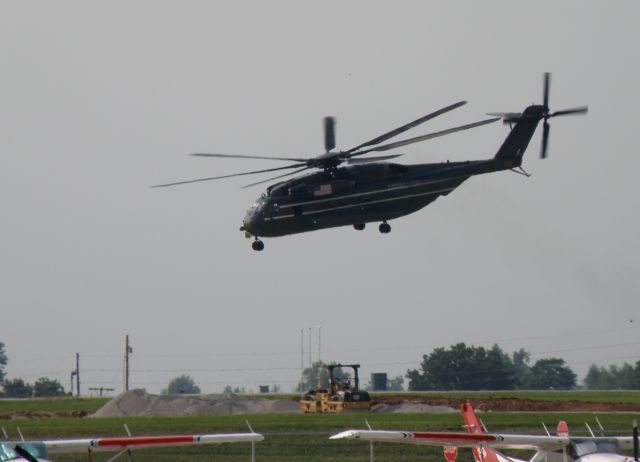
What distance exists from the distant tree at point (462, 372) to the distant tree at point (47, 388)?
40.4m

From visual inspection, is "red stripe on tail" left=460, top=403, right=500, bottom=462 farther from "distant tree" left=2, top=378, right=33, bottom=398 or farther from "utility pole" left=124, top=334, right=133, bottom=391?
"distant tree" left=2, top=378, right=33, bottom=398

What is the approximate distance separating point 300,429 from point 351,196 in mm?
10246

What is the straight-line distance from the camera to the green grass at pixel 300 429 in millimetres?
43781

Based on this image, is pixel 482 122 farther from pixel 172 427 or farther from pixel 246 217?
pixel 172 427

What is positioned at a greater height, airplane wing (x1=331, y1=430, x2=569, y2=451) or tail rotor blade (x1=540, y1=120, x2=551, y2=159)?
tail rotor blade (x1=540, y1=120, x2=551, y2=159)

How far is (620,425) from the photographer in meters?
52.7

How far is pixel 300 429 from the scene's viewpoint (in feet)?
176

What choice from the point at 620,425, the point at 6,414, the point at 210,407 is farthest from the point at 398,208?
the point at 6,414

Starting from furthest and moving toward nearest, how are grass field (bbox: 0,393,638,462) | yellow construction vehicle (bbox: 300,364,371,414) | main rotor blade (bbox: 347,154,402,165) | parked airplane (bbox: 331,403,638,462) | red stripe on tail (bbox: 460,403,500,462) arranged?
1. yellow construction vehicle (bbox: 300,364,371,414)
2. main rotor blade (bbox: 347,154,402,165)
3. grass field (bbox: 0,393,638,462)
4. red stripe on tail (bbox: 460,403,500,462)
5. parked airplane (bbox: 331,403,638,462)

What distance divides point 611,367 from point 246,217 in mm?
110413

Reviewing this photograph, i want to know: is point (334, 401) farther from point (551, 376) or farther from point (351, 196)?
point (551, 376)

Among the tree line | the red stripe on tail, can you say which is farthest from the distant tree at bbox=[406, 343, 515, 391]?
the red stripe on tail

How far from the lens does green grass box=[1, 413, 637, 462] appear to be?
43.8 m

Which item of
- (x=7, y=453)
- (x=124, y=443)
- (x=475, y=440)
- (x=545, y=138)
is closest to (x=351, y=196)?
(x=545, y=138)
